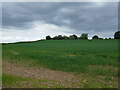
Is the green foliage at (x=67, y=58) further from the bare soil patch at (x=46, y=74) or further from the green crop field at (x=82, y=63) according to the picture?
the bare soil patch at (x=46, y=74)

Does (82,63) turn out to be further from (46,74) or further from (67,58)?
(46,74)

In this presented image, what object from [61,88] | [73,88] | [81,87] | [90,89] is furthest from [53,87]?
[90,89]

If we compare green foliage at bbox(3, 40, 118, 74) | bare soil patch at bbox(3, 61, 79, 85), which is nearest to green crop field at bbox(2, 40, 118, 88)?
green foliage at bbox(3, 40, 118, 74)

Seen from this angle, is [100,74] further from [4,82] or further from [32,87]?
[4,82]

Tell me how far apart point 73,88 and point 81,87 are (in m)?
0.47

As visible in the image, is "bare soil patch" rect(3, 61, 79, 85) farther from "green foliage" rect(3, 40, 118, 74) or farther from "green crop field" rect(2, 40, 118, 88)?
"green foliage" rect(3, 40, 118, 74)

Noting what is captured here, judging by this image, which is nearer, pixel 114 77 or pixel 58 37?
pixel 114 77

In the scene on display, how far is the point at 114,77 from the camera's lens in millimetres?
8375

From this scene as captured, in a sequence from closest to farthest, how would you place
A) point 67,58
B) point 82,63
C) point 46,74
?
point 46,74, point 82,63, point 67,58

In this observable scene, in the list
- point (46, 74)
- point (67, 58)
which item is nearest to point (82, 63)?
point (67, 58)

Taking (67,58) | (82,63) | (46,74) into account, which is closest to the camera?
(46,74)

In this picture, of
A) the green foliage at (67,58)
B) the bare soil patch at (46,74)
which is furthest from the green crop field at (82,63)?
the bare soil patch at (46,74)

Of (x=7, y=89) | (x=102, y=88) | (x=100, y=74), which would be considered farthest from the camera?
(x=100, y=74)

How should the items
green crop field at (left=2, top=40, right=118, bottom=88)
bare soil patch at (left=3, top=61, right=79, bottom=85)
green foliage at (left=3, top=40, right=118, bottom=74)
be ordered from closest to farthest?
green crop field at (left=2, top=40, right=118, bottom=88) < bare soil patch at (left=3, top=61, right=79, bottom=85) < green foliage at (left=3, top=40, right=118, bottom=74)
